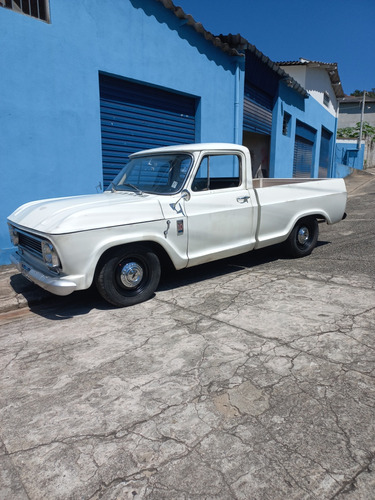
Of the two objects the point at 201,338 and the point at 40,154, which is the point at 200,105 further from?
the point at 201,338

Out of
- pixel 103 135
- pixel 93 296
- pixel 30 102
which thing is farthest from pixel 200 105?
pixel 93 296

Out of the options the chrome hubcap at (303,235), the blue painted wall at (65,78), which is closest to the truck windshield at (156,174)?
the blue painted wall at (65,78)

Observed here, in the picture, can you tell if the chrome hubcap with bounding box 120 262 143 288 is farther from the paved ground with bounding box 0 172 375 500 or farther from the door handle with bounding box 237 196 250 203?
the door handle with bounding box 237 196 250 203

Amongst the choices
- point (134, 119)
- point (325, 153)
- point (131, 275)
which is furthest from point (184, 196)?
point (325, 153)

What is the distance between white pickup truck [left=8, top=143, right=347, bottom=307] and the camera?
363cm

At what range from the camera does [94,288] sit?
195 inches

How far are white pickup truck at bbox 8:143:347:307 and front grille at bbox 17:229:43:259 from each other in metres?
0.01

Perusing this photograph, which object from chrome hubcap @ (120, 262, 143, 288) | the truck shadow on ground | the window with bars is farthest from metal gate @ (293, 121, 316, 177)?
chrome hubcap @ (120, 262, 143, 288)

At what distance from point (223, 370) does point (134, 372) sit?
684 mm

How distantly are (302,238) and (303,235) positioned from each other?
0.05m

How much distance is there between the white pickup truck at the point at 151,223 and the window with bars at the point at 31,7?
2.86m

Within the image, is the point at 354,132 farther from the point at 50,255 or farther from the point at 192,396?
the point at 192,396

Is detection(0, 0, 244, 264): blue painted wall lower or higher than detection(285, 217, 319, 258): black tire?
higher

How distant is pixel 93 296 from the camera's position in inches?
183
